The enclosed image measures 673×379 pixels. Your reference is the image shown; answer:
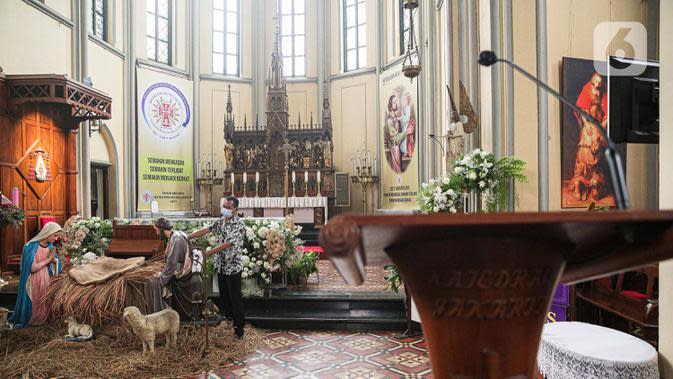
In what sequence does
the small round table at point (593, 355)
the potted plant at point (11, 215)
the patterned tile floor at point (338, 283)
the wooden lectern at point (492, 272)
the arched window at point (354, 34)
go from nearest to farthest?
the wooden lectern at point (492, 272), the small round table at point (593, 355), the patterned tile floor at point (338, 283), the potted plant at point (11, 215), the arched window at point (354, 34)

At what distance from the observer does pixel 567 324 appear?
2713 mm

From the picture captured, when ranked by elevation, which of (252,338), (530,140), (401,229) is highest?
(530,140)

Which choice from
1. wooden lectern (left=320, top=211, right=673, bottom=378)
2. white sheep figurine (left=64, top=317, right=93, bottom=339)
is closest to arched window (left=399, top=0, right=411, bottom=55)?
white sheep figurine (left=64, top=317, right=93, bottom=339)

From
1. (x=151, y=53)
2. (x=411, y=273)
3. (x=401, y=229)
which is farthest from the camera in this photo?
(x=151, y=53)

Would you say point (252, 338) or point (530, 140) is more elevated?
point (530, 140)

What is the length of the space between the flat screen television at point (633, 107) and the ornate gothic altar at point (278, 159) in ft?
33.1

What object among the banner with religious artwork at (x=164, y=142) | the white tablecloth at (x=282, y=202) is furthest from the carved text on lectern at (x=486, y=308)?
the banner with religious artwork at (x=164, y=142)

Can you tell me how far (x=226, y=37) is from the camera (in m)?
15.8

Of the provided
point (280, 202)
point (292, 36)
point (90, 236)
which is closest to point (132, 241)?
point (90, 236)

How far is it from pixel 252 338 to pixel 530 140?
3550 millimetres

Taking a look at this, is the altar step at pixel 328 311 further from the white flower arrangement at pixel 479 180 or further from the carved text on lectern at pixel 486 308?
the carved text on lectern at pixel 486 308

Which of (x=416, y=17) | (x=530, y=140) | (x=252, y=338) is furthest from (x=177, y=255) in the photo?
(x=416, y=17)

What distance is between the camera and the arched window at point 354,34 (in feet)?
48.5

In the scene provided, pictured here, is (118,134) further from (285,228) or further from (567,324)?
(567,324)
